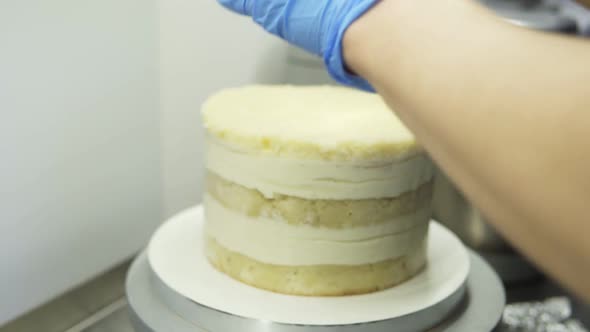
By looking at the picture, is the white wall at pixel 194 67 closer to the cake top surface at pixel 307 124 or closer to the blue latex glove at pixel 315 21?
the cake top surface at pixel 307 124

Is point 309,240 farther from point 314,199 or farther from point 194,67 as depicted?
point 194,67

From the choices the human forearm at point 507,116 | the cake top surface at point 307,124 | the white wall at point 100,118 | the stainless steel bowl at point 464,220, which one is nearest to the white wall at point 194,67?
the white wall at point 100,118

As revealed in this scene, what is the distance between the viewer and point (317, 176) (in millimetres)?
688

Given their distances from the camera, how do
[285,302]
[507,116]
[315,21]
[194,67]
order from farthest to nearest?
[194,67]
[285,302]
[315,21]
[507,116]

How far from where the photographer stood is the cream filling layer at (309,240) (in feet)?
2.34

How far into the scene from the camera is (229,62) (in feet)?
3.63

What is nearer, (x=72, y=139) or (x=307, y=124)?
(x=307, y=124)

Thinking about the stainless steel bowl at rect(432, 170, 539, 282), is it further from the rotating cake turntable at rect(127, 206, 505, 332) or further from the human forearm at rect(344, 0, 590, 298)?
the human forearm at rect(344, 0, 590, 298)

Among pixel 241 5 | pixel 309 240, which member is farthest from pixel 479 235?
pixel 241 5

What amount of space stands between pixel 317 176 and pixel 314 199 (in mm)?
27

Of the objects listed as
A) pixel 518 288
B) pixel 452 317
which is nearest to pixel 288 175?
pixel 452 317

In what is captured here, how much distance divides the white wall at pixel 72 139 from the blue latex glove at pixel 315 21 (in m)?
0.28

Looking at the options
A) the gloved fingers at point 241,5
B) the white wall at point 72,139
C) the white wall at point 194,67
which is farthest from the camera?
the white wall at point 194,67

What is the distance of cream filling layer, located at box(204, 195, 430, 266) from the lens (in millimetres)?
712
